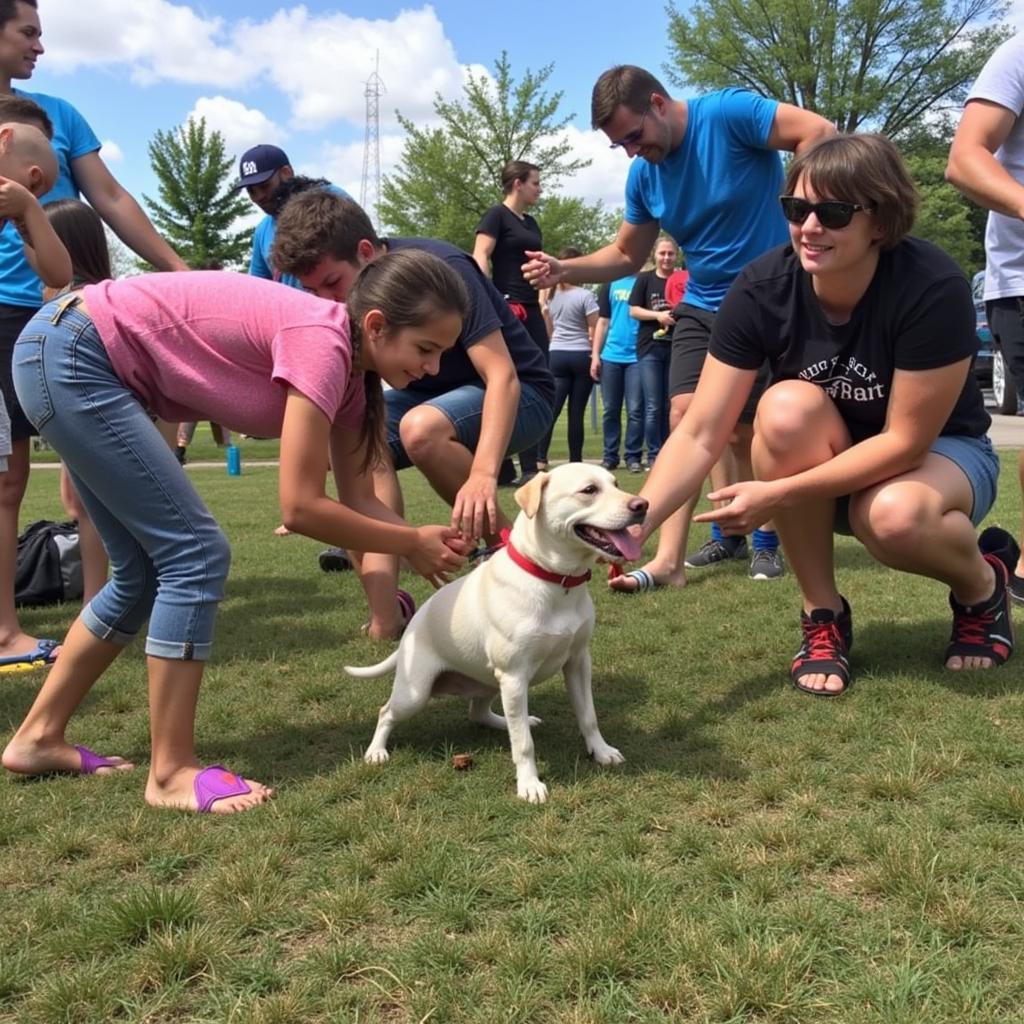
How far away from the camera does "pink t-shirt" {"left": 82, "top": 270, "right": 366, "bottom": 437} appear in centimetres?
279

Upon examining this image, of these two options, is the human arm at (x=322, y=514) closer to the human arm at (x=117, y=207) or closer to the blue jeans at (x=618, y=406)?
the human arm at (x=117, y=207)

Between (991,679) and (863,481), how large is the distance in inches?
34.4

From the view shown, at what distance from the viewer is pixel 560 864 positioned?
7.84ft

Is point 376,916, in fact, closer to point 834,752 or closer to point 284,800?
point 284,800

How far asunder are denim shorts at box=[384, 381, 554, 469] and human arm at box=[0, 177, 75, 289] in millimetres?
1454

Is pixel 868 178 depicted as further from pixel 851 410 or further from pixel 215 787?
pixel 215 787

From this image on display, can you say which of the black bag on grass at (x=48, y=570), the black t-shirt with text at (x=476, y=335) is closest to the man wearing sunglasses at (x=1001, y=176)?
the black t-shirt with text at (x=476, y=335)

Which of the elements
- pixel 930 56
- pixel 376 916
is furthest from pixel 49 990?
pixel 930 56

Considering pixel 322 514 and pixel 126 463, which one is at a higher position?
pixel 126 463

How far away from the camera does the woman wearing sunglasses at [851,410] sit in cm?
325

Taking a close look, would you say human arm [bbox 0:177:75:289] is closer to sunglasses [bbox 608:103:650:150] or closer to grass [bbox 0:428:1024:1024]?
grass [bbox 0:428:1024:1024]

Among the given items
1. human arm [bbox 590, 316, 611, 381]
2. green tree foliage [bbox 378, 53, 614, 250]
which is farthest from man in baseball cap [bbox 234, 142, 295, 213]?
green tree foliage [bbox 378, 53, 614, 250]

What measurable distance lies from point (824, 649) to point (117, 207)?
3.85 m

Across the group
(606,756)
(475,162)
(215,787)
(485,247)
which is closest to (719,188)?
(606,756)
